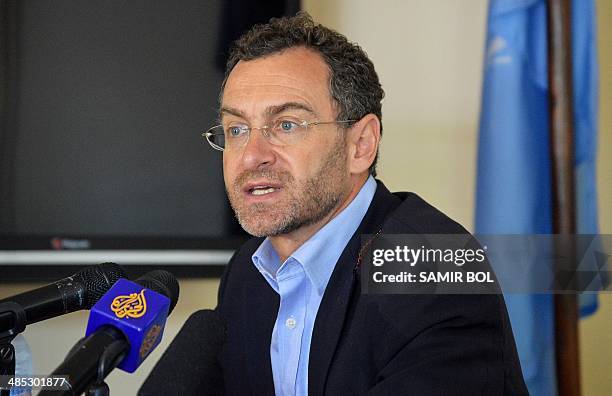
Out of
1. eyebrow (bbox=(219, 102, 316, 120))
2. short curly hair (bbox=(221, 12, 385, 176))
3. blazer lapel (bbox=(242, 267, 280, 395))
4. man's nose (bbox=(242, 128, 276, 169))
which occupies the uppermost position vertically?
short curly hair (bbox=(221, 12, 385, 176))

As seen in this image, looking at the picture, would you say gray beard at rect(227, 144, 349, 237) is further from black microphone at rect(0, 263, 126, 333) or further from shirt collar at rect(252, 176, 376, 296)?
black microphone at rect(0, 263, 126, 333)

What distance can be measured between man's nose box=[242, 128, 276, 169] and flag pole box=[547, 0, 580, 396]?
58.3 inches

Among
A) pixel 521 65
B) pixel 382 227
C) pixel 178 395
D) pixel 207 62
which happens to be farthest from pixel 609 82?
pixel 178 395

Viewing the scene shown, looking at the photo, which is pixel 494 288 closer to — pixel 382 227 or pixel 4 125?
pixel 382 227

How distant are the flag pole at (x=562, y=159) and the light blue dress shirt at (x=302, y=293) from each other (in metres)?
1.31

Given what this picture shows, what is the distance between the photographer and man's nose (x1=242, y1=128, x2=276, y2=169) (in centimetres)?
158

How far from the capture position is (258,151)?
62.1 inches

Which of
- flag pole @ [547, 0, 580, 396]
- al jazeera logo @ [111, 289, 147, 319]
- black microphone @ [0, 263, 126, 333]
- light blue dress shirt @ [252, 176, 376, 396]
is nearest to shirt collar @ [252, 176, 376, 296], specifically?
light blue dress shirt @ [252, 176, 376, 396]

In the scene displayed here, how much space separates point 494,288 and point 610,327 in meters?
2.05

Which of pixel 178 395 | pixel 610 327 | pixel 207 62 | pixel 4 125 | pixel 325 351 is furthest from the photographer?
pixel 610 327

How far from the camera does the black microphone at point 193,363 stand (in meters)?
1.12

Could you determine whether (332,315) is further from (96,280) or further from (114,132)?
(114,132)

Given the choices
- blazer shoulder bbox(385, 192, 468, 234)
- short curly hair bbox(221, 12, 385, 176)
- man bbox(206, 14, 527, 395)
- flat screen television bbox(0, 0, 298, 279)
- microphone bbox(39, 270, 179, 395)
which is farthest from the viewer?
flat screen television bbox(0, 0, 298, 279)

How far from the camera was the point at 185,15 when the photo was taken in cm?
277
